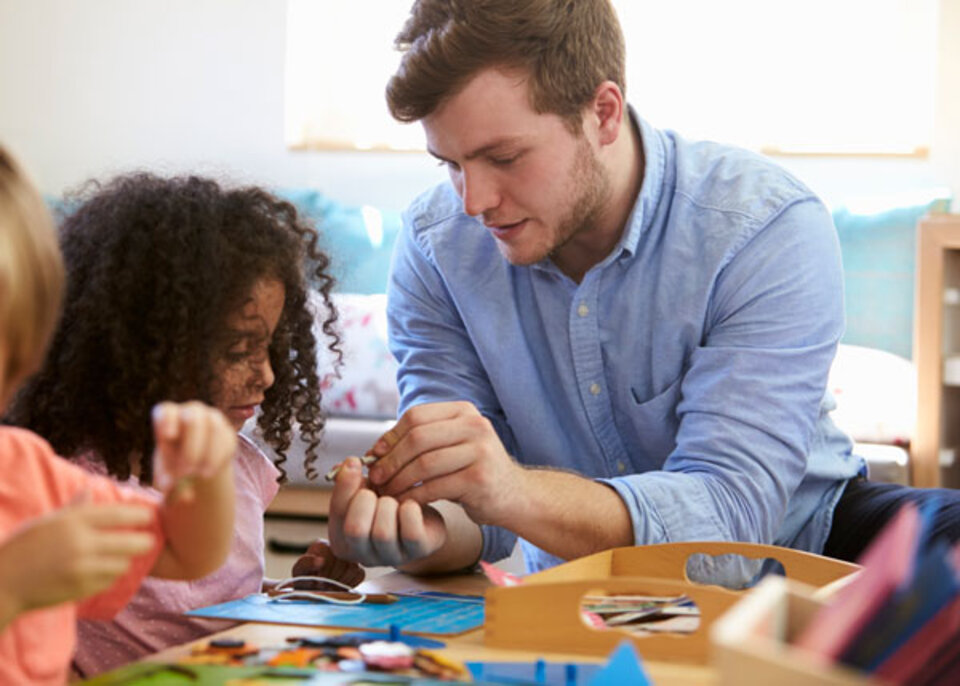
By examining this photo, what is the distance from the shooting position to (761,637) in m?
0.47

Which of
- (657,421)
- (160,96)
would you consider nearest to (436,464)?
(657,421)

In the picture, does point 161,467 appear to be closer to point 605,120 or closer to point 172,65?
point 605,120

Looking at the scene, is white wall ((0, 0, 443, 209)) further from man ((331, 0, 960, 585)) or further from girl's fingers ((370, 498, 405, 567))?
girl's fingers ((370, 498, 405, 567))

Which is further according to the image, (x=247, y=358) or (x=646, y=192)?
(x=646, y=192)

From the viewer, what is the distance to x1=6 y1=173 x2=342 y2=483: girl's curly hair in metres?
1.06

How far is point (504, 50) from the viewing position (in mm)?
1363

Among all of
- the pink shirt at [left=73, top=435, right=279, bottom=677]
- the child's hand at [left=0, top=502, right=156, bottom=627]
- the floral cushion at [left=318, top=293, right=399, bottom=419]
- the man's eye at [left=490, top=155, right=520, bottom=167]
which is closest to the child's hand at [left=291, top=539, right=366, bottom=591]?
the pink shirt at [left=73, top=435, right=279, bottom=677]

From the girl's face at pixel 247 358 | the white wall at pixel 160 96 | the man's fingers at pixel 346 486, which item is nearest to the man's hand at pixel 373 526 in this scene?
the man's fingers at pixel 346 486

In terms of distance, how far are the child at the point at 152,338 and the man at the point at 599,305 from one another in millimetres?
186

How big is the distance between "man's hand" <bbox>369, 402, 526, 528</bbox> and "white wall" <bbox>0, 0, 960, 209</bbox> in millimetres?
2484

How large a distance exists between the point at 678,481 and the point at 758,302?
276mm

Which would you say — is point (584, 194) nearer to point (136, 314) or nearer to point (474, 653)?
point (136, 314)

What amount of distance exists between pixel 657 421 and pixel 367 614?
2.07 feet

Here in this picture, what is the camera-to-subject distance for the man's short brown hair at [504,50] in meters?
1.34
